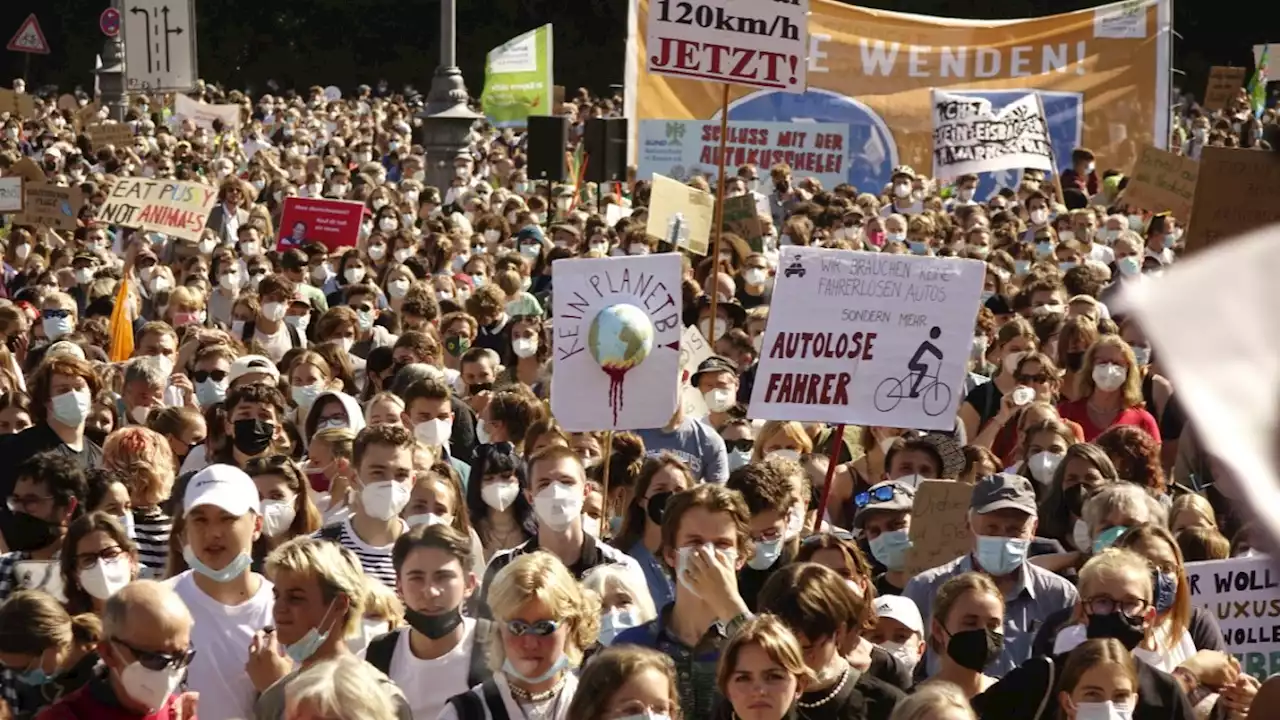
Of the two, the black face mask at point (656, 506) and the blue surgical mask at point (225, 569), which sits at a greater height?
the blue surgical mask at point (225, 569)

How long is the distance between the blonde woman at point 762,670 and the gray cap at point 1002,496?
1710 millimetres

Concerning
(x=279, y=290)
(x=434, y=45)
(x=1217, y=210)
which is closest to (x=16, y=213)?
(x=279, y=290)

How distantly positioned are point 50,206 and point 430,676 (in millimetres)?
12692

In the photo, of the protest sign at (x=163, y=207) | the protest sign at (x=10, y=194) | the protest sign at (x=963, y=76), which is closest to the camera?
the protest sign at (x=163, y=207)

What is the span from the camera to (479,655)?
4.52 metres

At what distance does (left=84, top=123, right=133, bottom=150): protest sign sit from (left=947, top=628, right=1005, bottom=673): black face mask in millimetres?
20476

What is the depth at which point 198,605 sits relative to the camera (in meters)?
4.73

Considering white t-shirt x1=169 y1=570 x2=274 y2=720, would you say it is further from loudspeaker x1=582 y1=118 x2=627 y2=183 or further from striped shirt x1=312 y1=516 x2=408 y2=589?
loudspeaker x1=582 y1=118 x2=627 y2=183

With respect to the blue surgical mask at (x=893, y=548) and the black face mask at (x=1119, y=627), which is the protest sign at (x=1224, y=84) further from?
the black face mask at (x=1119, y=627)

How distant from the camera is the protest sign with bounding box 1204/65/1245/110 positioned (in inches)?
1163

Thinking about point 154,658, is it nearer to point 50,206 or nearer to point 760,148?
point 50,206

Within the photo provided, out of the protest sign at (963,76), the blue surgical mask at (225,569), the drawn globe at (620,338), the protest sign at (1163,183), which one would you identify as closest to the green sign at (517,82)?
the protest sign at (963,76)

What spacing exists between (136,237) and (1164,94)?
506 inches

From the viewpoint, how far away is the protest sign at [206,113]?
29.1m
